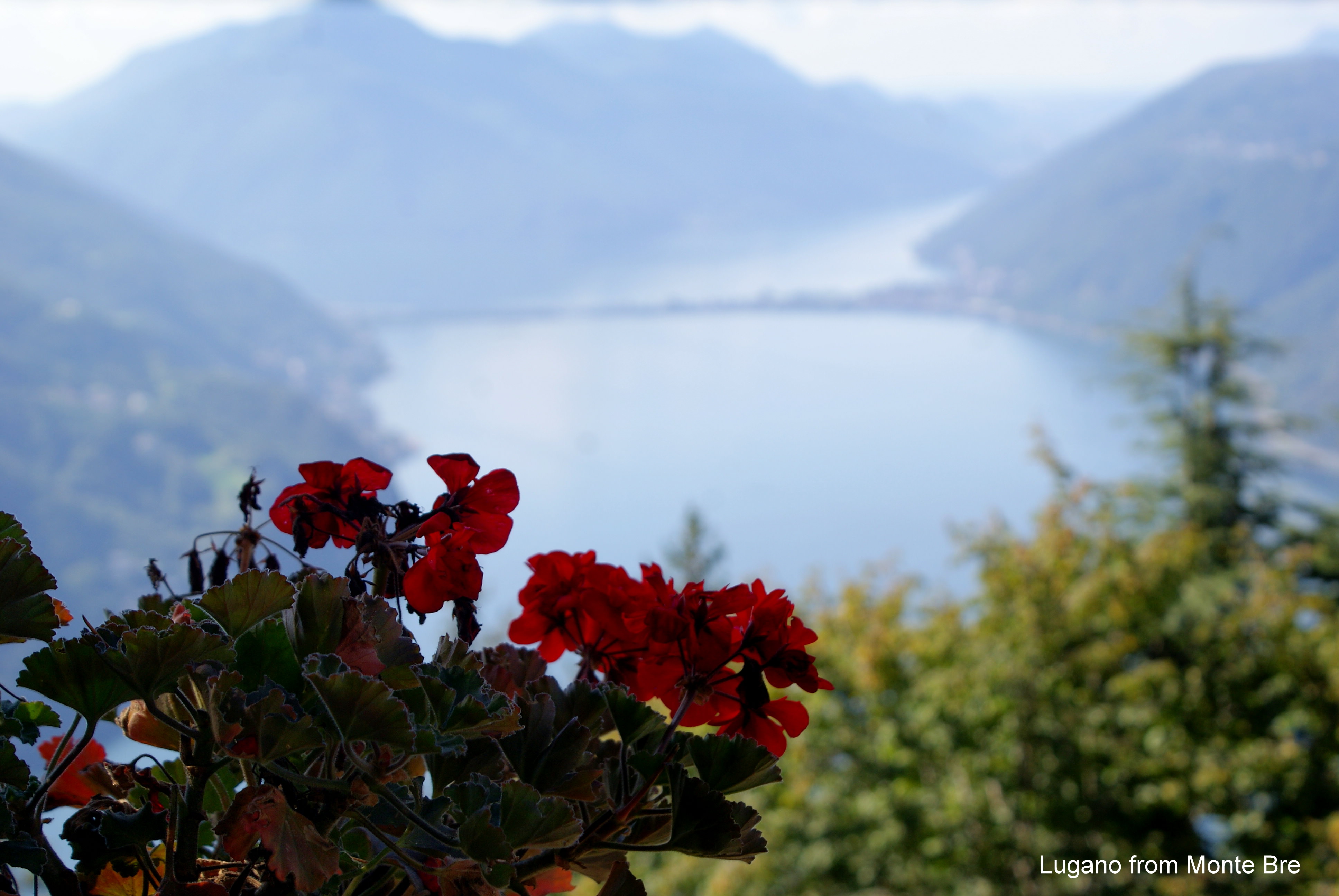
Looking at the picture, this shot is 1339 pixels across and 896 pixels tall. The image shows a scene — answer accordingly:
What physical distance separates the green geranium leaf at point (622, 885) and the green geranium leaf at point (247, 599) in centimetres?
18

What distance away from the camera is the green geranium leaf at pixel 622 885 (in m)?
0.38

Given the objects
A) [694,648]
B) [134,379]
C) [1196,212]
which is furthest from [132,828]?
[1196,212]

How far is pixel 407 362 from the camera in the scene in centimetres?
3275

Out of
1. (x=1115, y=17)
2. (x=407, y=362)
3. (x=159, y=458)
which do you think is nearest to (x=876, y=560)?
(x=159, y=458)

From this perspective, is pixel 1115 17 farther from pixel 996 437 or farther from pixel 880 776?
pixel 880 776

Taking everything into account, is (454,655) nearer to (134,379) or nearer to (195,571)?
(195,571)

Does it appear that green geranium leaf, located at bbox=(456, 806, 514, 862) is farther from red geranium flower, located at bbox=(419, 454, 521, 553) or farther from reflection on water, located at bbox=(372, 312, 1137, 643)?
reflection on water, located at bbox=(372, 312, 1137, 643)

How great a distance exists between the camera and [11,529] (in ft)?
1.23

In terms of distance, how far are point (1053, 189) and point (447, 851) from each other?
51321mm

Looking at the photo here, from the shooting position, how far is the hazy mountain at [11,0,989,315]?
4956 centimetres

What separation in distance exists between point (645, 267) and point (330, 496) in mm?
52259

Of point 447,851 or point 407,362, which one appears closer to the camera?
point 447,851

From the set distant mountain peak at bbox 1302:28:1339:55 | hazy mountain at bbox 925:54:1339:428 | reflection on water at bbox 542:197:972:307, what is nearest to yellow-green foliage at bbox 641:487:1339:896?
hazy mountain at bbox 925:54:1339:428

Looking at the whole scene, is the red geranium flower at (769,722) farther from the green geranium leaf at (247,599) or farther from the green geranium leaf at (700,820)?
the green geranium leaf at (247,599)
